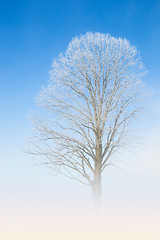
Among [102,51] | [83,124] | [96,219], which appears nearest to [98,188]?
[96,219]

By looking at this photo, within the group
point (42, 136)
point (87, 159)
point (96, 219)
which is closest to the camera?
point (96, 219)

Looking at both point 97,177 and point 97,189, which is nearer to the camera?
point 97,189

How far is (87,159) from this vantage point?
29.6 ft

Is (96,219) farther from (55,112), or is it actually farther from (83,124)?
(55,112)

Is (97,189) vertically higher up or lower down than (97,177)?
lower down

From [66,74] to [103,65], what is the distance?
5.50 feet

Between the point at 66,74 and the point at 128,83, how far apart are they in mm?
2755

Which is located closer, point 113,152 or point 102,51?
point 113,152

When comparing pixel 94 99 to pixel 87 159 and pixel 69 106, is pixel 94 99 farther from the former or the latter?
pixel 87 159

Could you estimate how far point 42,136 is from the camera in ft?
31.6

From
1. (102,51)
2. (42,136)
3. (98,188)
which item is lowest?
(98,188)

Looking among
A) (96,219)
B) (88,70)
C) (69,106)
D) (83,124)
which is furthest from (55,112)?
(96,219)

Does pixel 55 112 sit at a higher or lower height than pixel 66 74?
lower

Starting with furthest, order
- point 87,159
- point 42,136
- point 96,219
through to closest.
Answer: point 42,136 < point 87,159 < point 96,219
